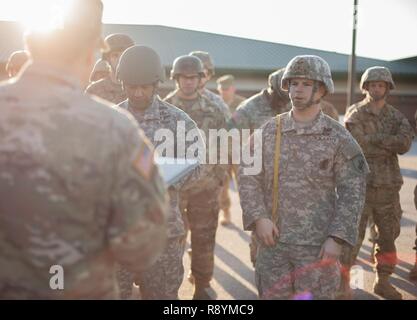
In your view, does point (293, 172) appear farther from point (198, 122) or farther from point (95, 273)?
point (198, 122)

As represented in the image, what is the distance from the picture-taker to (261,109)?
5645 millimetres

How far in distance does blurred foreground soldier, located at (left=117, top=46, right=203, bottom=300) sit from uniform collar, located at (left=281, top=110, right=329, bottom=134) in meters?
0.73

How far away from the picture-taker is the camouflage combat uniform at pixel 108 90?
4949 mm

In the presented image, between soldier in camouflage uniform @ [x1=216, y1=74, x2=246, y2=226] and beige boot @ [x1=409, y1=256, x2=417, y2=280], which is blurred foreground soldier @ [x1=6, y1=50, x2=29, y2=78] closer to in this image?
soldier in camouflage uniform @ [x1=216, y1=74, x2=246, y2=226]

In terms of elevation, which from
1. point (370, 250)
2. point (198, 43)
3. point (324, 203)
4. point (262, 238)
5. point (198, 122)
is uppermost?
point (198, 43)

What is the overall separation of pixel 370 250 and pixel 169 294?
163 inches

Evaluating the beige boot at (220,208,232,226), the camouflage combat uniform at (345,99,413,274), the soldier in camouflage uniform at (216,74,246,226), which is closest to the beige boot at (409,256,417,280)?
the camouflage combat uniform at (345,99,413,274)

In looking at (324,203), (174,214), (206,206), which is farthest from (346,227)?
(206,206)

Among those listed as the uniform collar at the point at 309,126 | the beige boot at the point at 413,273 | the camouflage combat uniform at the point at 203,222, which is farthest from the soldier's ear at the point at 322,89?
A: the beige boot at the point at 413,273

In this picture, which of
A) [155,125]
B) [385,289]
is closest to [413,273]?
[385,289]

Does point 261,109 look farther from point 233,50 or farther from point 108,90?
point 233,50

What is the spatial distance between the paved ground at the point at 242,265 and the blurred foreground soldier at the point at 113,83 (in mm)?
2110

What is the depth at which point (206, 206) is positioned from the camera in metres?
5.52

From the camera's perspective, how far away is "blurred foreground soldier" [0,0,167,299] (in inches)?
68.7
